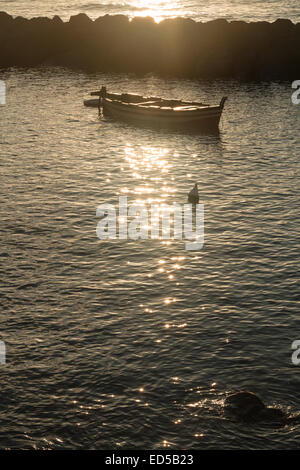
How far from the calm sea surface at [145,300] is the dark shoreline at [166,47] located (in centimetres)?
3809

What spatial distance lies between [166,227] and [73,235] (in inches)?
235

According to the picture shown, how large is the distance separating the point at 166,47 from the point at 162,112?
37.3 m

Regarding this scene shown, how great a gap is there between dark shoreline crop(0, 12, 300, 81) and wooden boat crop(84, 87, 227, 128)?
2381 centimetres

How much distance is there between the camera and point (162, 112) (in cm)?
7150

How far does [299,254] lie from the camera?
3988cm

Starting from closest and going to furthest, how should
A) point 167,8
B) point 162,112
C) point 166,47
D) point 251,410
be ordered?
point 251,410
point 162,112
point 166,47
point 167,8

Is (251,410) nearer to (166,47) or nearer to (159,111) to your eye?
(159,111)

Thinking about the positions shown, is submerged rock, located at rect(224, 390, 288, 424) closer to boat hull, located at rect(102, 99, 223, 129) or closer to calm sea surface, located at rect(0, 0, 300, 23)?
boat hull, located at rect(102, 99, 223, 129)

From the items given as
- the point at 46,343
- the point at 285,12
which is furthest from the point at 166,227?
the point at 285,12

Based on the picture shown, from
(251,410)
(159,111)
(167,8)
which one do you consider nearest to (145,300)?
(251,410)

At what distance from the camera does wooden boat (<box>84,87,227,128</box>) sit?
70.4 m

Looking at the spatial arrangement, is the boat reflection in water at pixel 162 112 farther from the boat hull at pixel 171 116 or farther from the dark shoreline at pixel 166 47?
the dark shoreline at pixel 166 47
